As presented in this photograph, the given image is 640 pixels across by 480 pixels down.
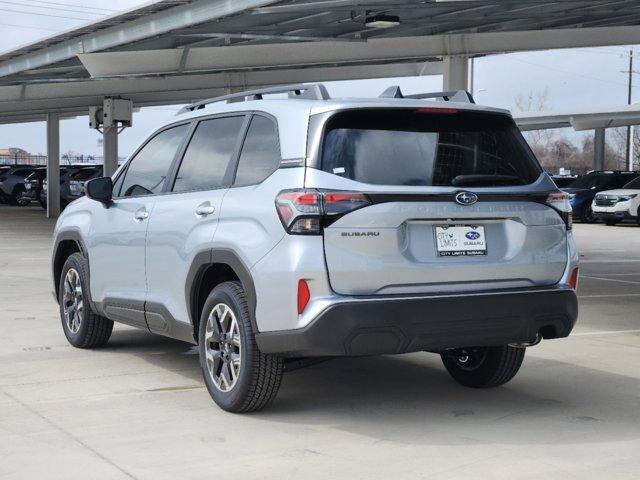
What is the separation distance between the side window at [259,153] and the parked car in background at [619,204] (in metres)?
27.9

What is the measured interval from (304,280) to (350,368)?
2.27 metres

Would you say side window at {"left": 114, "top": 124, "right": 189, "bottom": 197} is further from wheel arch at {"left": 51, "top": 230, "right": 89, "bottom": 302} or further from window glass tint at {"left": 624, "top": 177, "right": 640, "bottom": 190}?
window glass tint at {"left": 624, "top": 177, "right": 640, "bottom": 190}

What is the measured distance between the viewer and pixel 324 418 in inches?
251

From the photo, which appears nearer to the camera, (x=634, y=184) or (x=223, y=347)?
(x=223, y=347)

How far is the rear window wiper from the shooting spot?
6.21 metres

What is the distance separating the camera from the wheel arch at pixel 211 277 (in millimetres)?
6152

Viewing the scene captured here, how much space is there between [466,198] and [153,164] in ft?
8.61

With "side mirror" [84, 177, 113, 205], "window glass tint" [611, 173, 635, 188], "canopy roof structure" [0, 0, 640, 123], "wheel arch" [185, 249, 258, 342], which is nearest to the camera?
"wheel arch" [185, 249, 258, 342]

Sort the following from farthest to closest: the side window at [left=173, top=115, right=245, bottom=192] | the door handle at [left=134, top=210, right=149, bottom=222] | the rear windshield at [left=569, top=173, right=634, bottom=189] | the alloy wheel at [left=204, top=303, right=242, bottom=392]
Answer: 1. the rear windshield at [left=569, top=173, right=634, bottom=189]
2. the door handle at [left=134, top=210, right=149, bottom=222]
3. the side window at [left=173, top=115, right=245, bottom=192]
4. the alloy wheel at [left=204, top=303, right=242, bottom=392]

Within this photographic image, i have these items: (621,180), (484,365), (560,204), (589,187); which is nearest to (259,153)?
(560,204)

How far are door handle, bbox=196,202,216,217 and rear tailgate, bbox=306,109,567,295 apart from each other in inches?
38.5

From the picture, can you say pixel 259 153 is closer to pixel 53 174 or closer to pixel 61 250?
pixel 61 250

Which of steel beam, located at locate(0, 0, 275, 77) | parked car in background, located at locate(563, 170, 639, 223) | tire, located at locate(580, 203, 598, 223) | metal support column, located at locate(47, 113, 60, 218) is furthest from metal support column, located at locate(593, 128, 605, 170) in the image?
steel beam, located at locate(0, 0, 275, 77)

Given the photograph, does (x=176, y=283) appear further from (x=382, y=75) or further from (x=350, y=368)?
(x=382, y=75)
